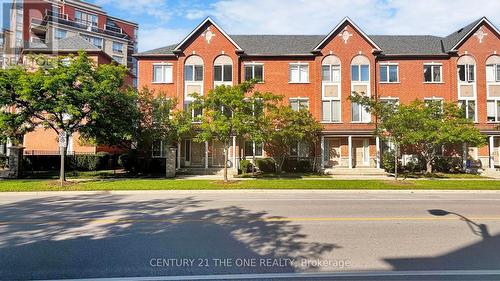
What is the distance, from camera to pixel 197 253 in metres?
6.27

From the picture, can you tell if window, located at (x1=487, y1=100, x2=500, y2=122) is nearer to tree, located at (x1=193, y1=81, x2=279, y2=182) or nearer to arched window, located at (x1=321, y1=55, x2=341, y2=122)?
arched window, located at (x1=321, y1=55, x2=341, y2=122)

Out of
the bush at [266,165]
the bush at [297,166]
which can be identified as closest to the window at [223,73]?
the bush at [266,165]

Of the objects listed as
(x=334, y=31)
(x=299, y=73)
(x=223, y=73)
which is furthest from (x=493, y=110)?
(x=223, y=73)

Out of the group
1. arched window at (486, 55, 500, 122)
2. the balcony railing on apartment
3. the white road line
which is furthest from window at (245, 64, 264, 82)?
the balcony railing on apartment

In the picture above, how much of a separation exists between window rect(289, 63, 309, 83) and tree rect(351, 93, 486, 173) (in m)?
8.73

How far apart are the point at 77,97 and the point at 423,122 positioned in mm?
20307

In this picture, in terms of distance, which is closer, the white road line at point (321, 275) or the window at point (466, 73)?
the white road line at point (321, 275)

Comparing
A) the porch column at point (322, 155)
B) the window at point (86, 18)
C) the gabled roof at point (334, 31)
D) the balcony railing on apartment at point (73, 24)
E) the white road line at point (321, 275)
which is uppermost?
the window at point (86, 18)

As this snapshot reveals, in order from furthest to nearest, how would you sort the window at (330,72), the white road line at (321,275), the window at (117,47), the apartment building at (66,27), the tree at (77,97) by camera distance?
the window at (117,47) → the apartment building at (66,27) → the window at (330,72) → the tree at (77,97) → the white road line at (321,275)

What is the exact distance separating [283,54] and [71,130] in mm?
18355

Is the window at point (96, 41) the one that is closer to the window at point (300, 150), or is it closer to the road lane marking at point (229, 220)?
the window at point (300, 150)

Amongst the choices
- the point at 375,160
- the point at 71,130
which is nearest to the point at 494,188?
the point at 375,160

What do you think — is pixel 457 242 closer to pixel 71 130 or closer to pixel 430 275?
pixel 430 275

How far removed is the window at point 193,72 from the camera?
3108 centimetres
